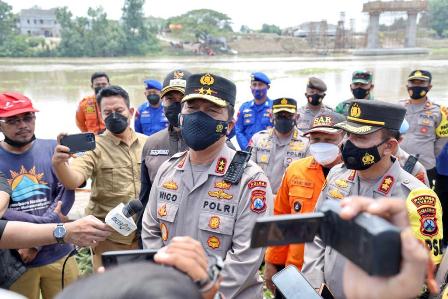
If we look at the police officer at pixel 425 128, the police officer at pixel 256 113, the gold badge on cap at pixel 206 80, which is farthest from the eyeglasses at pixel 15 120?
the police officer at pixel 425 128

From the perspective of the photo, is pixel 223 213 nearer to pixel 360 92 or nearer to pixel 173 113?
pixel 173 113

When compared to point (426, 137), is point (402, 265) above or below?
above

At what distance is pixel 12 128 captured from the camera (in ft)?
9.39

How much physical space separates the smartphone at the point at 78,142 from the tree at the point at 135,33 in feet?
171

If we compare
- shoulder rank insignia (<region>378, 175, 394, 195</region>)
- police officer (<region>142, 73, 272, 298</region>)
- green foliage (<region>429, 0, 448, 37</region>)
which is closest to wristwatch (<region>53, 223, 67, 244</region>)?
police officer (<region>142, 73, 272, 298</region>)

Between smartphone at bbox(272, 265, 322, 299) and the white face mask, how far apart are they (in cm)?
125

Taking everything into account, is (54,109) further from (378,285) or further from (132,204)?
(378,285)

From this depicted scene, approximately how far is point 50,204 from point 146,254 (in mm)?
2121

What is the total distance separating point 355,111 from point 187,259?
1735mm

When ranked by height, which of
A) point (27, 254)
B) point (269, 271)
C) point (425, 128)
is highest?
point (425, 128)

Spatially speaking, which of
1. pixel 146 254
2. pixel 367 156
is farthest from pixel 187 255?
pixel 367 156

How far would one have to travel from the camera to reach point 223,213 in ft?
6.93

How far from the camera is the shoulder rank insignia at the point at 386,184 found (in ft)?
7.30

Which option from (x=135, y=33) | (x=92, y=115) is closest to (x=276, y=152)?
(x=92, y=115)
